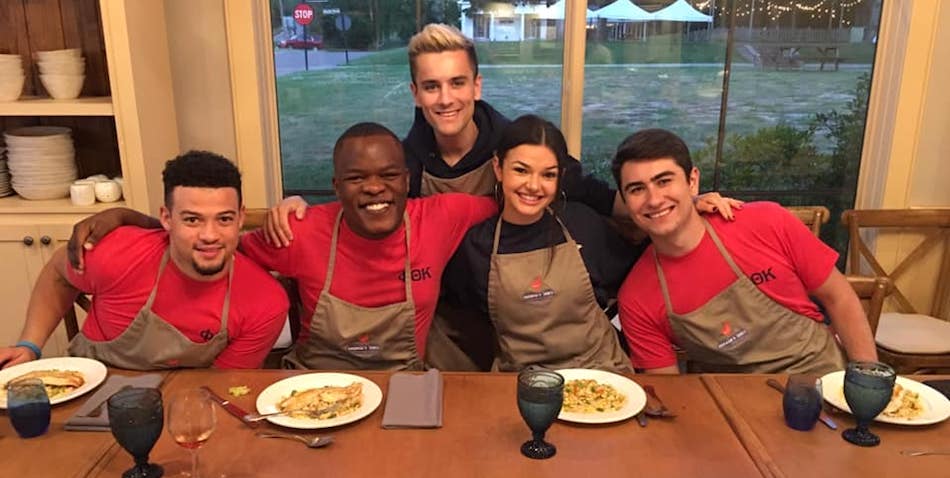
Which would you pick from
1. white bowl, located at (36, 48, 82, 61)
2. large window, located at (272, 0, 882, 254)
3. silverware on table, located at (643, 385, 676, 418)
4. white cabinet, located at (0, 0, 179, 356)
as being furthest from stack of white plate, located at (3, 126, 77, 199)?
silverware on table, located at (643, 385, 676, 418)

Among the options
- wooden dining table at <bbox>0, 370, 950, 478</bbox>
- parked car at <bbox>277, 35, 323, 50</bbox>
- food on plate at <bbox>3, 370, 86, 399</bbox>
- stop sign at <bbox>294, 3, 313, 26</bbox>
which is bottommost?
wooden dining table at <bbox>0, 370, 950, 478</bbox>

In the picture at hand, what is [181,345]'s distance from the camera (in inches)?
74.9

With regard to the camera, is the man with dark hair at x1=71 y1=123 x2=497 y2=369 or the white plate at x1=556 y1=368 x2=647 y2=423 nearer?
the white plate at x1=556 y1=368 x2=647 y2=423

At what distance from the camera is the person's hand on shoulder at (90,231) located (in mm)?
1948

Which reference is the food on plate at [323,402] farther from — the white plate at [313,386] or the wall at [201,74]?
the wall at [201,74]

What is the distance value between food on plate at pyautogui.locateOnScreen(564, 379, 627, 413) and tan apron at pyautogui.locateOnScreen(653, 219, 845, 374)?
405mm

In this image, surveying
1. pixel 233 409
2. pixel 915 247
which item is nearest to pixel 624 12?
pixel 915 247

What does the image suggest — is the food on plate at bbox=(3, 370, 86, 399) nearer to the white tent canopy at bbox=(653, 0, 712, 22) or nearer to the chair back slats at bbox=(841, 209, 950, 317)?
the white tent canopy at bbox=(653, 0, 712, 22)

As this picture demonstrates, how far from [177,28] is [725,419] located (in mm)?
2537

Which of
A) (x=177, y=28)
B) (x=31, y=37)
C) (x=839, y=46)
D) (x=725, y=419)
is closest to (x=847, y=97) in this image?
(x=839, y=46)

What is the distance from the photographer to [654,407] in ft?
5.49

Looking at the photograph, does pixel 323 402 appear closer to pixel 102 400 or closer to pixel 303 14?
pixel 102 400

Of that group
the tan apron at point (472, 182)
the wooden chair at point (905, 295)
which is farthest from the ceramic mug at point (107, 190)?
the wooden chair at point (905, 295)

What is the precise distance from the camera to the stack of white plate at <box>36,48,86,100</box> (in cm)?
291
